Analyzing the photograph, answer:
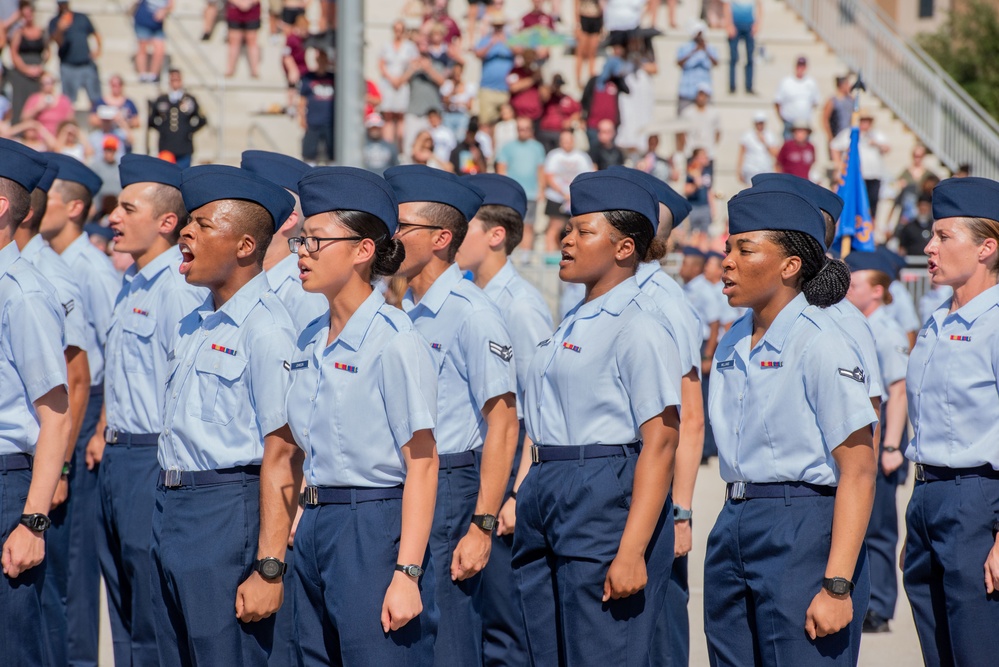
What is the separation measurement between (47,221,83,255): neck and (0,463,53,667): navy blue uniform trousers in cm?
277

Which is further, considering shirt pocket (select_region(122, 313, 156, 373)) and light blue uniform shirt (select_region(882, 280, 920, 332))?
light blue uniform shirt (select_region(882, 280, 920, 332))

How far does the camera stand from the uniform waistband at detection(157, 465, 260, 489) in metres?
4.58

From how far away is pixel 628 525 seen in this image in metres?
4.47

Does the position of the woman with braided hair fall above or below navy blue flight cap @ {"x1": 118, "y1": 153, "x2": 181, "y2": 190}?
below

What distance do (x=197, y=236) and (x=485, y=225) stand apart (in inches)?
79.9

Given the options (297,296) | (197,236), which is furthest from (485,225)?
(197,236)

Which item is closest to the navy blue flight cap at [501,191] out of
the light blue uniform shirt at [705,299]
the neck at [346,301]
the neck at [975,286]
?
the neck at [975,286]

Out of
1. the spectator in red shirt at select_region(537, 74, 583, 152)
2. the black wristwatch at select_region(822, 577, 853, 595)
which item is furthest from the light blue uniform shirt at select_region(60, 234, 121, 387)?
the spectator in red shirt at select_region(537, 74, 583, 152)

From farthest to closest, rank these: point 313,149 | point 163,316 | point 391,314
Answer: point 313,149 < point 163,316 < point 391,314

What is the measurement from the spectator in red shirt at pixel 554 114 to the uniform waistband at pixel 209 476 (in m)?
14.3

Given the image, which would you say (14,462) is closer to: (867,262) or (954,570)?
(954,570)

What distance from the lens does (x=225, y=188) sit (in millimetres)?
4746

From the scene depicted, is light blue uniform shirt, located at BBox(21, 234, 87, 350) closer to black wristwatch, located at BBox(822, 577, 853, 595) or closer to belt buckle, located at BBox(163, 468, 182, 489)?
belt buckle, located at BBox(163, 468, 182, 489)

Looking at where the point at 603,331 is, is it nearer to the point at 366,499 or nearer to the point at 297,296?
the point at 366,499
